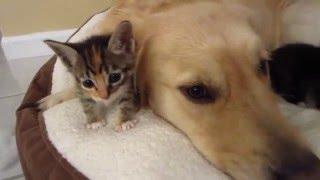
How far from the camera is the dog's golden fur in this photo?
1108mm

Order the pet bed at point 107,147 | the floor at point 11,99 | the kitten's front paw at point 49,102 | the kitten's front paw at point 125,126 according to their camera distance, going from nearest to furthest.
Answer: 1. the pet bed at point 107,147
2. the kitten's front paw at point 125,126
3. the kitten's front paw at point 49,102
4. the floor at point 11,99

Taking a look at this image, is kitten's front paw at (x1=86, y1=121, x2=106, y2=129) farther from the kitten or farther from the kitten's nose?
the kitten's nose

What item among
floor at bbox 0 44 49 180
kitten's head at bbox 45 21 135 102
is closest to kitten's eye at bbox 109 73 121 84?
kitten's head at bbox 45 21 135 102

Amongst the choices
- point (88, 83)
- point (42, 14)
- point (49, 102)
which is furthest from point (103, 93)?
point (42, 14)

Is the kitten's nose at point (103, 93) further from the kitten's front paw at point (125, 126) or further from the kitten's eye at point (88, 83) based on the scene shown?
the kitten's front paw at point (125, 126)

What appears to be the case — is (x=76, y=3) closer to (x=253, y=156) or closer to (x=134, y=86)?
(x=134, y=86)

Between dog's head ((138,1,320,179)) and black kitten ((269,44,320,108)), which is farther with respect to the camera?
black kitten ((269,44,320,108))

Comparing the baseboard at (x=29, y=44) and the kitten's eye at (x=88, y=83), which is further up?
the kitten's eye at (x=88, y=83)

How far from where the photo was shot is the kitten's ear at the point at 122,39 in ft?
3.92

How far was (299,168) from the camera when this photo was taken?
108 centimetres

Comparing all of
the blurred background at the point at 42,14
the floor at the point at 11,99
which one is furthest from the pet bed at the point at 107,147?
the blurred background at the point at 42,14

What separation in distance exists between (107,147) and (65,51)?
0.25 meters

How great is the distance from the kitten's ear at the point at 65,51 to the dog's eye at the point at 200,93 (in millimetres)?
266

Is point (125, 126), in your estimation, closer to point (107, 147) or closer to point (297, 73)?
point (107, 147)
